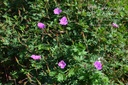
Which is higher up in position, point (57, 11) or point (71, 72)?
point (57, 11)

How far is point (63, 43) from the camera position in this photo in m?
2.97

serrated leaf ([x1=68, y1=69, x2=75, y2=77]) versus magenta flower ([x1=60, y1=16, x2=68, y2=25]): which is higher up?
magenta flower ([x1=60, y1=16, x2=68, y2=25])

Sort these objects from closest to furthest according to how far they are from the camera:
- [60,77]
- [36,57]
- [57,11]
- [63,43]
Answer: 1. [60,77]
2. [36,57]
3. [63,43]
4. [57,11]

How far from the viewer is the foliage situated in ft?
9.16

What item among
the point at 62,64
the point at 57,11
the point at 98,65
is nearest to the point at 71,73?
the point at 62,64

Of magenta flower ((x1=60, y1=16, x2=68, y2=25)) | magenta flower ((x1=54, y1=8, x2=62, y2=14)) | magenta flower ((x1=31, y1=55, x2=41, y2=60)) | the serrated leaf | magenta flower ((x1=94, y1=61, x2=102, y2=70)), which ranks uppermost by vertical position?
magenta flower ((x1=54, y1=8, x2=62, y2=14))

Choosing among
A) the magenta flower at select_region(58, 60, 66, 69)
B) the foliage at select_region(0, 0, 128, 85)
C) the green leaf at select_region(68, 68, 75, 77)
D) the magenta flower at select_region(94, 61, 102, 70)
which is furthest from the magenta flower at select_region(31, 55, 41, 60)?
the magenta flower at select_region(94, 61, 102, 70)

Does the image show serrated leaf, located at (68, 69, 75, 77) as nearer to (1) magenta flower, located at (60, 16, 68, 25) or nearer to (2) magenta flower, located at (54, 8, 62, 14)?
(1) magenta flower, located at (60, 16, 68, 25)

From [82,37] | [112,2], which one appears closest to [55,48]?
[82,37]

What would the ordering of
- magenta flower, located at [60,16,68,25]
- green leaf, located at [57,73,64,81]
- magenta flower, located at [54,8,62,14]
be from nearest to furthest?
green leaf, located at [57,73,64,81] → magenta flower, located at [60,16,68,25] → magenta flower, located at [54,8,62,14]

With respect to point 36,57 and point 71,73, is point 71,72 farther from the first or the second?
point 36,57

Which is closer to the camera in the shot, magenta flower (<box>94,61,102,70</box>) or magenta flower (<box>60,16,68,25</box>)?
magenta flower (<box>94,61,102,70</box>)

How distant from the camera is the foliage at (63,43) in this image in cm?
279

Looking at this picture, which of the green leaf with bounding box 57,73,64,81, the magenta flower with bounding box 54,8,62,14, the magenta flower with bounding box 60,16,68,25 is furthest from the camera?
the magenta flower with bounding box 54,8,62,14
